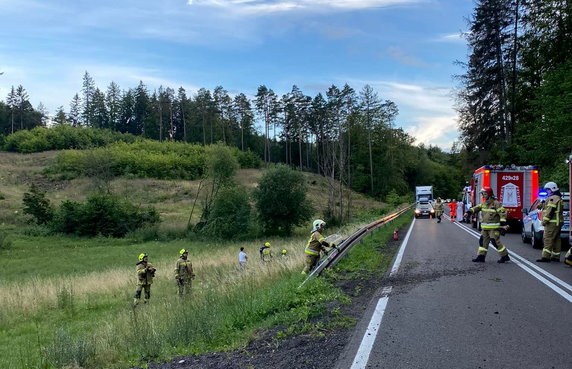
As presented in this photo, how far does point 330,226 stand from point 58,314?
95.1 feet

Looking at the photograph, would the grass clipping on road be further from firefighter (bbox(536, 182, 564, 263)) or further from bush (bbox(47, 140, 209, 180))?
bush (bbox(47, 140, 209, 180))

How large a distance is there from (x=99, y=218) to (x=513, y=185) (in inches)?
1548

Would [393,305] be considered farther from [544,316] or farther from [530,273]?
[530,273]

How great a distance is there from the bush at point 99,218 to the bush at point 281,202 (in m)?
13.6

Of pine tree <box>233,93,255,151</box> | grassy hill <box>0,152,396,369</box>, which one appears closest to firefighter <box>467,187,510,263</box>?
grassy hill <box>0,152,396,369</box>

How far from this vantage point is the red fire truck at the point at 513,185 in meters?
21.3

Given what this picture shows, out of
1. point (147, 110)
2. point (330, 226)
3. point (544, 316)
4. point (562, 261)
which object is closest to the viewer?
point (544, 316)

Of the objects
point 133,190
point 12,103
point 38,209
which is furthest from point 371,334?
point 12,103

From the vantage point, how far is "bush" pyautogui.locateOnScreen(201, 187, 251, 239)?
4325 centimetres

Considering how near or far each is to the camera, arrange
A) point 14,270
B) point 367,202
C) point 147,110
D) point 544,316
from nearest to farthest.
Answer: point 544,316, point 14,270, point 367,202, point 147,110

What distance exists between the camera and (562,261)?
37.0 ft

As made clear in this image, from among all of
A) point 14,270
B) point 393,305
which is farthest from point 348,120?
point 393,305

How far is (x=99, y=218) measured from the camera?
4678cm

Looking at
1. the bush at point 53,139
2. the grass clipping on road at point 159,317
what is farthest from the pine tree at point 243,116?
the grass clipping on road at point 159,317
